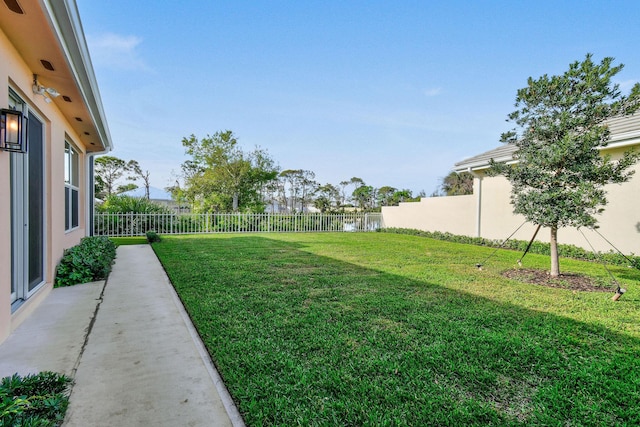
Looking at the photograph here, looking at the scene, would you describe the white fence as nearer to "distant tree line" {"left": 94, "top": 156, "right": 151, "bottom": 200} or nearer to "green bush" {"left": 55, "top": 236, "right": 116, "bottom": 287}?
"green bush" {"left": 55, "top": 236, "right": 116, "bottom": 287}

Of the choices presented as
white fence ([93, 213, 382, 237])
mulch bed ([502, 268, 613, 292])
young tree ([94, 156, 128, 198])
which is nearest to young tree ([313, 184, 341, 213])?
white fence ([93, 213, 382, 237])

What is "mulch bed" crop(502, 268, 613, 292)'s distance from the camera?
5203mm

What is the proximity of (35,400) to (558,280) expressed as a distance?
23.2ft

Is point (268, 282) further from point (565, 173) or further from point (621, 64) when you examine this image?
point (621, 64)

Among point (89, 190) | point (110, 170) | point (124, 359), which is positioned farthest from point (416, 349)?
point (110, 170)

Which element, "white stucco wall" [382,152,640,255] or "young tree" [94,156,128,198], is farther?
"young tree" [94,156,128,198]

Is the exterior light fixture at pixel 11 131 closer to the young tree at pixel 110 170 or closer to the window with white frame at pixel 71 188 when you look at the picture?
the window with white frame at pixel 71 188

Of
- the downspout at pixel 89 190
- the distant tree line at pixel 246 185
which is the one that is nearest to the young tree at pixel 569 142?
the downspout at pixel 89 190

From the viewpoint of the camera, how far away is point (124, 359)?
2578 millimetres

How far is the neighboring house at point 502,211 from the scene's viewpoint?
753cm

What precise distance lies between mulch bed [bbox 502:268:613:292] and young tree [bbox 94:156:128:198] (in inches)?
1184

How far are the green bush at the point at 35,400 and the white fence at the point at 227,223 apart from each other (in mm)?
10982

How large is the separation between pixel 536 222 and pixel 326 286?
4208mm

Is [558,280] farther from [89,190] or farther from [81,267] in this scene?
[89,190]
